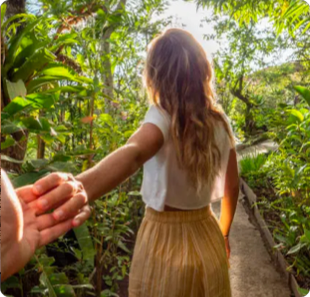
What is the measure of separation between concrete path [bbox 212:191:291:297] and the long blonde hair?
706 millimetres

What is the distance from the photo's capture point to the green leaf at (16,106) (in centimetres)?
58

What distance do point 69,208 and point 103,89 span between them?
0.70 metres

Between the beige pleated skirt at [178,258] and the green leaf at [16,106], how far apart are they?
11.1 inches

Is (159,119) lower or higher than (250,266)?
higher

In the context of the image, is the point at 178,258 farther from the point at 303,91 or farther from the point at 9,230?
the point at 303,91

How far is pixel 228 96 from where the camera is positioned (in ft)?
3.62

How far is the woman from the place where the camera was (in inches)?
24.3

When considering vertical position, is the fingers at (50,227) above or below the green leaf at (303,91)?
below

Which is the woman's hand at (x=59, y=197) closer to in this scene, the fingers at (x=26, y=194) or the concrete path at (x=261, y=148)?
the fingers at (x=26, y=194)

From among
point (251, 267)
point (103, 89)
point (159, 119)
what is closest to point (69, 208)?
point (159, 119)

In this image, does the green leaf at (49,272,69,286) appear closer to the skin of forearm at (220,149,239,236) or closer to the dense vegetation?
the dense vegetation

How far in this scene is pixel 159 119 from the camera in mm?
560

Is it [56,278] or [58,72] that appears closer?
[56,278]

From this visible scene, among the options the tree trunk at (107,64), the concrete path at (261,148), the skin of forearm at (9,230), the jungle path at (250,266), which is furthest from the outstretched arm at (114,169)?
the concrete path at (261,148)
